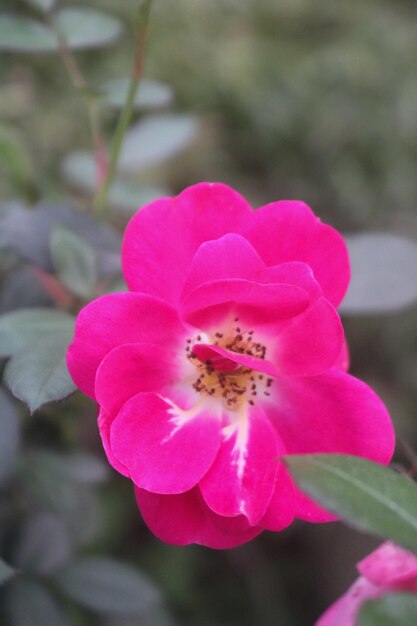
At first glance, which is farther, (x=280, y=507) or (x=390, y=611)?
(x=280, y=507)

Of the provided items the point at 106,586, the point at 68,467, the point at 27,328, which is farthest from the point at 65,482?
the point at 27,328

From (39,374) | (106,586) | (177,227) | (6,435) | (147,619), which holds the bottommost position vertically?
(147,619)

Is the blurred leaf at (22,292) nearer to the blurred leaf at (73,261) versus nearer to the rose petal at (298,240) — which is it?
the blurred leaf at (73,261)

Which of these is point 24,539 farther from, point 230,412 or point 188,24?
point 188,24

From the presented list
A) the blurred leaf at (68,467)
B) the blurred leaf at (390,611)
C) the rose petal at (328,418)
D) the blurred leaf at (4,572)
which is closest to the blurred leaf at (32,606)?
the blurred leaf at (68,467)

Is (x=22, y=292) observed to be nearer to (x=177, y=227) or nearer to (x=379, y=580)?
(x=177, y=227)

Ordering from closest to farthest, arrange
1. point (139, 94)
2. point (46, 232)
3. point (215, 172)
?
point (46, 232) < point (139, 94) < point (215, 172)

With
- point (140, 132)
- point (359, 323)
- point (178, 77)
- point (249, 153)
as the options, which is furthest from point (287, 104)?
point (140, 132)

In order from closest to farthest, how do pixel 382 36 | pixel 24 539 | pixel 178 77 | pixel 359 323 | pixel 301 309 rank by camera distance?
pixel 301 309 → pixel 24 539 → pixel 359 323 → pixel 178 77 → pixel 382 36
